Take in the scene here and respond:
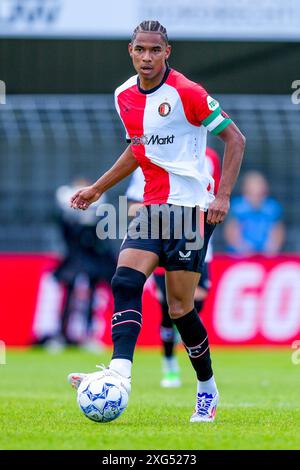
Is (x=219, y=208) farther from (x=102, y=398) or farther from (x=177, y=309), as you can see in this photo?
(x=102, y=398)

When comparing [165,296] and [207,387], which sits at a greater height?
[165,296]

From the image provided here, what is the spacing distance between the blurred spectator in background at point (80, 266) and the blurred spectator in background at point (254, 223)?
1779 mm

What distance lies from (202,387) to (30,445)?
1.68 metres

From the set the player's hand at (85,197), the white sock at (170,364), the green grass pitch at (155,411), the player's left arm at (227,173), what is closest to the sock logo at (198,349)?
the green grass pitch at (155,411)

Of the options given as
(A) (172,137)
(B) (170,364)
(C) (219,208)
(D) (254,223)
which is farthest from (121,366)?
(D) (254,223)

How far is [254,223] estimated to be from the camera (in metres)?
16.5

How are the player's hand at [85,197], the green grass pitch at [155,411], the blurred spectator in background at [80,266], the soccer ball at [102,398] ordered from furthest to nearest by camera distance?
the blurred spectator in background at [80,266], the player's hand at [85,197], the soccer ball at [102,398], the green grass pitch at [155,411]

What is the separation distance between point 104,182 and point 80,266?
28.9 ft

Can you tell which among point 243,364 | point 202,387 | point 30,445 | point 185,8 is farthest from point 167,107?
point 185,8

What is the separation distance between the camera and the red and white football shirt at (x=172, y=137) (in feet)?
23.6

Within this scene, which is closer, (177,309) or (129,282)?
(129,282)

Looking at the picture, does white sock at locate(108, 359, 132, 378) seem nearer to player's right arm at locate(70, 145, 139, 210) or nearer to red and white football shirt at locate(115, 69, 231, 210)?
red and white football shirt at locate(115, 69, 231, 210)

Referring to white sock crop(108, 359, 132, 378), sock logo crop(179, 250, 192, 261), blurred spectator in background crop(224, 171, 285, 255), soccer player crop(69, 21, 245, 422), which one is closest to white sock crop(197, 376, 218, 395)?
soccer player crop(69, 21, 245, 422)

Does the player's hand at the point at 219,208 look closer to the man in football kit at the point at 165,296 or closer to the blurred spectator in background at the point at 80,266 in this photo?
the man in football kit at the point at 165,296
